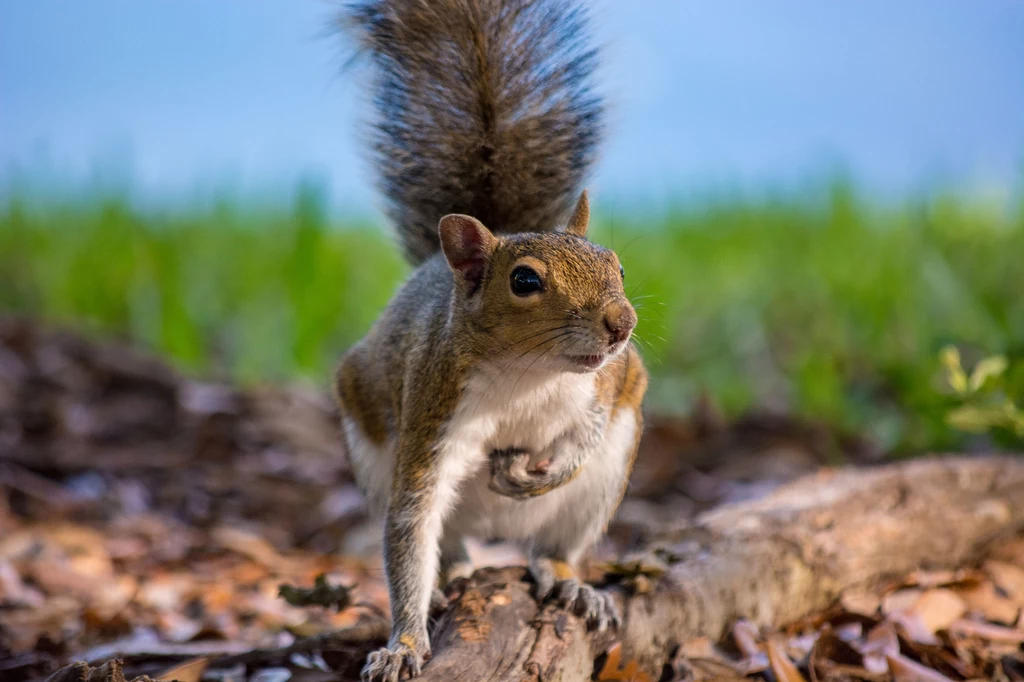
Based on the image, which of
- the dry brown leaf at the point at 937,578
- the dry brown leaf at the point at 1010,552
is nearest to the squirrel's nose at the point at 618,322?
the dry brown leaf at the point at 937,578

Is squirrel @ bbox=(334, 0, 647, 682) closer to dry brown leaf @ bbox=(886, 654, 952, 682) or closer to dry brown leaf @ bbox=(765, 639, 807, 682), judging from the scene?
dry brown leaf @ bbox=(765, 639, 807, 682)

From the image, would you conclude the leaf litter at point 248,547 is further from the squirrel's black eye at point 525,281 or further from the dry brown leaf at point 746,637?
the squirrel's black eye at point 525,281

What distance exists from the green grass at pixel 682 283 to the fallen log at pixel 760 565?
1.36 meters

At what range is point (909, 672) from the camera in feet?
6.61

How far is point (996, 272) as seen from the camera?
191 inches

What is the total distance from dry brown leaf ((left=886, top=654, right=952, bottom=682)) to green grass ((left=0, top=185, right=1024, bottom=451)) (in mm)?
2079

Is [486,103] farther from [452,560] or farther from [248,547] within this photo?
[248,547]

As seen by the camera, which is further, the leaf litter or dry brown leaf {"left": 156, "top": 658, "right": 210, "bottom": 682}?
the leaf litter

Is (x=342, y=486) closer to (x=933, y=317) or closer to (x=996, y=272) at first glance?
(x=933, y=317)

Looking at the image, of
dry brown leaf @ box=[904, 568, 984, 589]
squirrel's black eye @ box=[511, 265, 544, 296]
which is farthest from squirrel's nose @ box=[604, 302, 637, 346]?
dry brown leaf @ box=[904, 568, 984, 589]

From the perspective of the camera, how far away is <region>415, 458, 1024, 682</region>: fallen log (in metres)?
1.75

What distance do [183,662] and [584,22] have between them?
162 centimetres

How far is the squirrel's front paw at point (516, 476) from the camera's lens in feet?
6.23

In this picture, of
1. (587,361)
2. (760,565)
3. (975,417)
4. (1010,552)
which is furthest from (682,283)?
(587,361)
